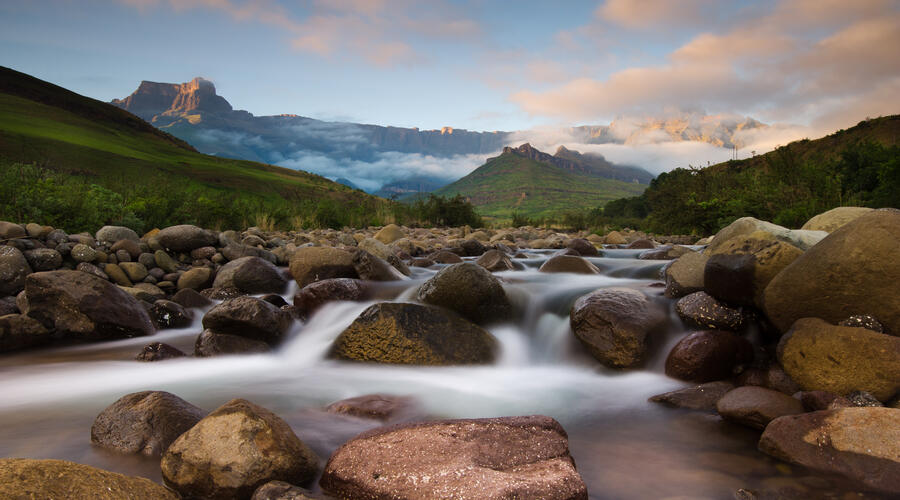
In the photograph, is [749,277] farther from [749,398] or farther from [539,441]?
[539,441]

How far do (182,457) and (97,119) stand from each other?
113 metres

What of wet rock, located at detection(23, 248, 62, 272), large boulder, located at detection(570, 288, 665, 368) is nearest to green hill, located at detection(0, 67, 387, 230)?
wet rock, located at detection(23, 248, 62, 272)

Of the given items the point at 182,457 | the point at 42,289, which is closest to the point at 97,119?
the point at 42,289

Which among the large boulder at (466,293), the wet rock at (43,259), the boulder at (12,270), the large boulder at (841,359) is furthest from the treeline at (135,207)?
the large boulder at (841,359)

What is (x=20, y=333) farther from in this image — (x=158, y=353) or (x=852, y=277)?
(x=852, y=277)

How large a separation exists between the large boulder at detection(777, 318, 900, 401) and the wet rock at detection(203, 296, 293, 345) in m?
6.58

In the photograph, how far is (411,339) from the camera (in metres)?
6.33

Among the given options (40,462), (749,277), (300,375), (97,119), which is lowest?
(300,375)

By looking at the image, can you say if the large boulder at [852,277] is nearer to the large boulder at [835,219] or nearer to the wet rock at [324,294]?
the large boulder at [835,219]

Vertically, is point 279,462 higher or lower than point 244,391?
higher

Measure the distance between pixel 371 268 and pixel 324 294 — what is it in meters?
1.40

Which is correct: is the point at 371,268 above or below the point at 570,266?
below

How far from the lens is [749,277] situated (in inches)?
227

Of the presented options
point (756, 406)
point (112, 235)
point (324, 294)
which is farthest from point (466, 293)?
point (112, 235)
